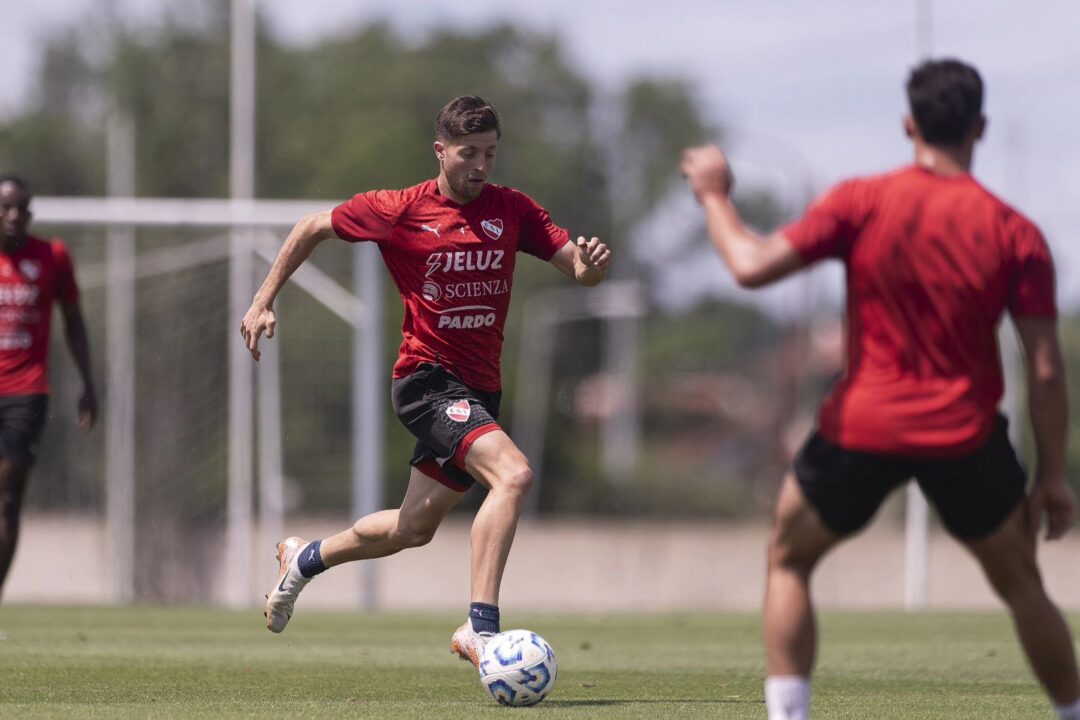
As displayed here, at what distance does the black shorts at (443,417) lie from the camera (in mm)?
7809

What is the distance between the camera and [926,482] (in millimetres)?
5328

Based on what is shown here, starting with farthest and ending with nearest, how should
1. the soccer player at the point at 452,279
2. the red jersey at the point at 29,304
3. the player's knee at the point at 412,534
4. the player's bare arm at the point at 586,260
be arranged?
the red jersey at the point at 29,304, the player's knee at the point at 412,534, the soccer player at the point at 452,279, the player's bare arm at the point at 586,260

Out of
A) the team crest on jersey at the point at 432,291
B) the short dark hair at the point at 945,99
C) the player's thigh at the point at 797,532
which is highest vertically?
the short dark hair at the point at 945,99

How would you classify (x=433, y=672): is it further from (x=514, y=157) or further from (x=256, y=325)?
(x=514, y=157)

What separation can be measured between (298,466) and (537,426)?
1262 inches

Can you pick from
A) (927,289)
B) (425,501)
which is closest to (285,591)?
(425,501)

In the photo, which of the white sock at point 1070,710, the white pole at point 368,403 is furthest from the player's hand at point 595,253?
the white pole at point 368,403

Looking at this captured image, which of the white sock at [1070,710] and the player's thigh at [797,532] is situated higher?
the player's thigh at [797,532]

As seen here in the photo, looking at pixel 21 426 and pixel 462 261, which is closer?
pixel 462 261

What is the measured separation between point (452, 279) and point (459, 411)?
58 centimetres

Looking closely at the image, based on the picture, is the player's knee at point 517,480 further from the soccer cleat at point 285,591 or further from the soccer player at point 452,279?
the soccer cleat at point 285,591

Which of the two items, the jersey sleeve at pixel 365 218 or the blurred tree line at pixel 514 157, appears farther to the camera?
the blurred tree line at pixel 514 157

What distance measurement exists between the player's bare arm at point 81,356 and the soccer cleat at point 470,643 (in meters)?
4.69

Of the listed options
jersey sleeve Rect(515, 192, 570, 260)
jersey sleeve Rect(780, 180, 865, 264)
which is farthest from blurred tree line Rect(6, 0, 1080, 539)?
jersey sleeve Rect(780, 180, 865, 264)
